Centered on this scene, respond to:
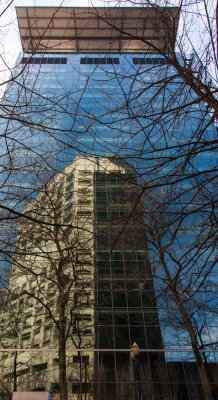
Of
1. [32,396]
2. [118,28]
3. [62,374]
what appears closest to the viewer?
[118,28]

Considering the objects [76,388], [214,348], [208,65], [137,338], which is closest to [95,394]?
[76,388]

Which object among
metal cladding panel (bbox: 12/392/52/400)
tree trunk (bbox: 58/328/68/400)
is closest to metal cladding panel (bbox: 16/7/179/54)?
tree trunk (bbox: 58/328/68/400)

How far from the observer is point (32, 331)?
15.5m

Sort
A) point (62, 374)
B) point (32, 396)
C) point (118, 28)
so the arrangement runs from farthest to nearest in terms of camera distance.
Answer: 1. point (32, 396)
2. point (62, 374)
3. point (118, 28)

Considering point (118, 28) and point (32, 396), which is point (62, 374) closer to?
point (32, 396)

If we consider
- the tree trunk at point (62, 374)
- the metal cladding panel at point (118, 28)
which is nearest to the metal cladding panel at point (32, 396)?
the tree trunk at point (62, 374)

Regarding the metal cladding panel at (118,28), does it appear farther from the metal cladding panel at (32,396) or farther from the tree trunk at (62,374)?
the metal cladding panel at (32,396)

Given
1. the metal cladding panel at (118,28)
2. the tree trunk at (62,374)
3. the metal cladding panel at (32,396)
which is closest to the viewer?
the metal cladding panel at (118,28)

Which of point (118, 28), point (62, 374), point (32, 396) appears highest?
point (118, 28)

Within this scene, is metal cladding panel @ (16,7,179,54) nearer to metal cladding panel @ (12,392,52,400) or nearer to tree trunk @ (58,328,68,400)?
tree trunk @ (58,328,68,400)

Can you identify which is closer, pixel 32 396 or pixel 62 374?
pixel 62 374

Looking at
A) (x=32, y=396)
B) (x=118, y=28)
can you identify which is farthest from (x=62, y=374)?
(x=118, y=28)

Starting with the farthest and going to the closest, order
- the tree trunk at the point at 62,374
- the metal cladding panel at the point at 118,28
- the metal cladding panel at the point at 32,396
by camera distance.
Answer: the metal cladding panel at the point at 32,396, the tree trunk at the point at 62,374, the metal cladding panel at the point at 118,28

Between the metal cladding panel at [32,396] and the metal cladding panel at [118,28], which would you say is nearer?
the metal cladding panel at [118,28]
